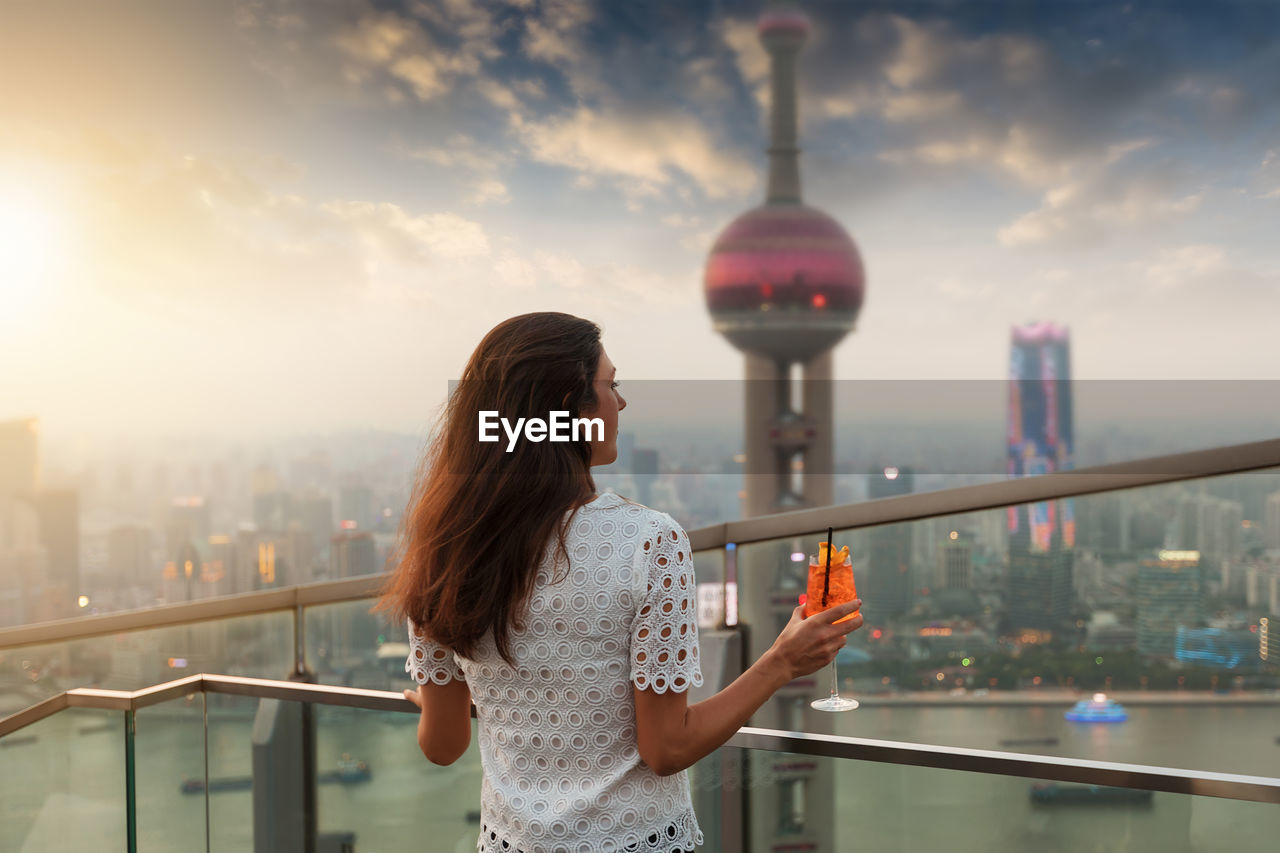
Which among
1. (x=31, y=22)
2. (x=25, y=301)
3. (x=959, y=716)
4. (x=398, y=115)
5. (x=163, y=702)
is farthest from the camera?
(x=398, y=115)

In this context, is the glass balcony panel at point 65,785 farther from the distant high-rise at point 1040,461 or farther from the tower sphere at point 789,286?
the tower sphere at point 789,286

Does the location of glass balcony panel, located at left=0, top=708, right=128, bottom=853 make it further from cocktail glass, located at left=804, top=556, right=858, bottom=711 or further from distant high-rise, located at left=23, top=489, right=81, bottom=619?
distant high-rise, located at left=23, top=489, right=81, bottom=619

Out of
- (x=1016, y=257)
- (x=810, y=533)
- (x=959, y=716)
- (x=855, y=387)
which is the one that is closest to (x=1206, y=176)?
(x=1016, y=257)

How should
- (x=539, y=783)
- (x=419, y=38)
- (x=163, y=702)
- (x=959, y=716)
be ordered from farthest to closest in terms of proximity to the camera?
(x=419, y=38) < (x=959, y=716) < (x=163, y=702) < (x=539, y=783)

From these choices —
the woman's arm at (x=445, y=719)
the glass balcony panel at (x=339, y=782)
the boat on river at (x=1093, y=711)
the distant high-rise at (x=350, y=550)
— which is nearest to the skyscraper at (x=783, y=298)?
the boat on river at (x=1093, y=711)

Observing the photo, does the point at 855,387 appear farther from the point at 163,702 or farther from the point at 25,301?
the point at 163,702

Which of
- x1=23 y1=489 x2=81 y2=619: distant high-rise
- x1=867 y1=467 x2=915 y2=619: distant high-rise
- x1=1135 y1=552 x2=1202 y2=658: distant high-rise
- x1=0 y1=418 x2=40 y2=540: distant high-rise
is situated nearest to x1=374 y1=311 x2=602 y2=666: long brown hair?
x1=867 y1=467 x2=915 y2=619: distant high-rise
